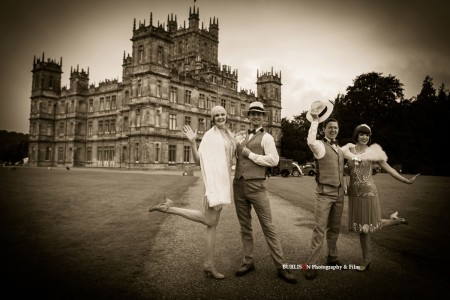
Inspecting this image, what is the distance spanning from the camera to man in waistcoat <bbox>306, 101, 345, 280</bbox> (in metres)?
4.34

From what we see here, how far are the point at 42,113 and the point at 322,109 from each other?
57200 millimetres

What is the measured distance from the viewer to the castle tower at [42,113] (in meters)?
50.9

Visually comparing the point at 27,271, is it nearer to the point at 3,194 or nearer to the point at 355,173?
the point at 355,173

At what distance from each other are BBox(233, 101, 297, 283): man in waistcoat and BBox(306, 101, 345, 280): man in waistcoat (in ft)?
2.07

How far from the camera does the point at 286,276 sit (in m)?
3.85

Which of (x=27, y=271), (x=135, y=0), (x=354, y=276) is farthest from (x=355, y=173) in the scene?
(x=135, y=0)

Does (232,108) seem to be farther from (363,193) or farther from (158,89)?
(363,193)

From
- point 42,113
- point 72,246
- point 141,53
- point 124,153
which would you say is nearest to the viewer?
point 72,246

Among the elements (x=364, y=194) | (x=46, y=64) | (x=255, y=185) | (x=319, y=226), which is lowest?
(x=319, y=226)

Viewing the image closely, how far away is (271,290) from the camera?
3584mm

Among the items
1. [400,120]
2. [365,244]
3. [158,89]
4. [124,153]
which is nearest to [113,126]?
[124,153]

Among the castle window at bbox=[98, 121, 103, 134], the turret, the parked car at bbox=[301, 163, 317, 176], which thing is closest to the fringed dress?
the parked car at bbox=[301, 163, 317, 176]

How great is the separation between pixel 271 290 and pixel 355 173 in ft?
7.18

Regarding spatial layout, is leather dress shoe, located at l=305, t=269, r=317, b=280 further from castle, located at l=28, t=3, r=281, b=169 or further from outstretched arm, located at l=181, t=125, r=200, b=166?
castle, located at l=28, t=3, r=281, b=169
